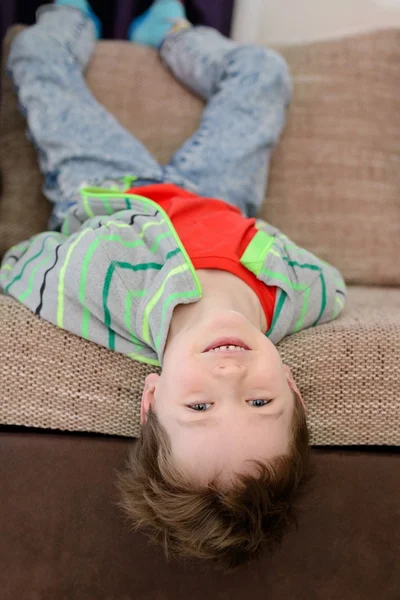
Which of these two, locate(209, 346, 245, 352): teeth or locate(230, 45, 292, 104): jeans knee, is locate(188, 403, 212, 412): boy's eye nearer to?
locate(209, 346, 245, 352): teeth

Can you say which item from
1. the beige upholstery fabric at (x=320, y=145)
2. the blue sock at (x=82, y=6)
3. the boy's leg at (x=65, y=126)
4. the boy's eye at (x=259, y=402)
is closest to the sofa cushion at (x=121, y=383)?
the boy's eye at (x=259, y=402)

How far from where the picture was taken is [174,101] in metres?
1.40

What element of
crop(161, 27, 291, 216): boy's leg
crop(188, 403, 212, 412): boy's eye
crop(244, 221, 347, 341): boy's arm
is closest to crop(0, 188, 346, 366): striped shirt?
crop(244, 221, 347, 341): boy's arm

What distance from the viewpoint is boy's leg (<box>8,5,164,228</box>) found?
1.22 m

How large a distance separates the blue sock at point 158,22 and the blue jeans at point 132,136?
12 cm

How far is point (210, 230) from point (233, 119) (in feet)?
1.23

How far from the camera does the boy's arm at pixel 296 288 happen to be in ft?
3.30

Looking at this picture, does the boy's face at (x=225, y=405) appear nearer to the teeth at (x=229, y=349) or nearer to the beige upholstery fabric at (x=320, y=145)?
the teeth at (x=229, y=349)

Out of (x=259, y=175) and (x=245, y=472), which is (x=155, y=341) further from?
(x=259, y=175)

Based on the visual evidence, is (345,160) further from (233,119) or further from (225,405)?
(225,405)

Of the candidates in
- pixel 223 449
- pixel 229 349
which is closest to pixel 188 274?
pixel 229 349

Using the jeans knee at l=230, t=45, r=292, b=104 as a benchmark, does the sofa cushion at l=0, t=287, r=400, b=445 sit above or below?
below

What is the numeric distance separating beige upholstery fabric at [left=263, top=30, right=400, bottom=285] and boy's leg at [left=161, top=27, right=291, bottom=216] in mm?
62

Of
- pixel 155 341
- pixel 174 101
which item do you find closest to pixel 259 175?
pixel 174 101
